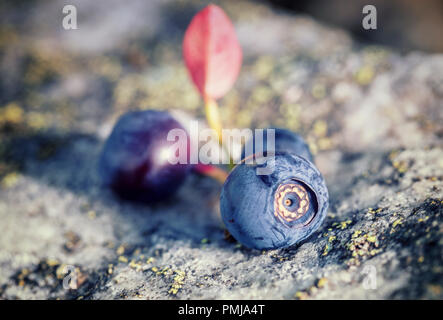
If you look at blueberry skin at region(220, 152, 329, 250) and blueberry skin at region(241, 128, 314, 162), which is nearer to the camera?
blueberry skin at region(220, 152, 329, 250)

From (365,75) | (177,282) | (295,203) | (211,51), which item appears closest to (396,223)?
(295,203)

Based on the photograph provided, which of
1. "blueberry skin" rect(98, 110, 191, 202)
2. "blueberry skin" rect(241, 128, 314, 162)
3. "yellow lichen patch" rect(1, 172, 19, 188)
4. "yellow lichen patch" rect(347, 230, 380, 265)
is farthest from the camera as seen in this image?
"yellow lichen patch" rect(1, 172, 19, 188)

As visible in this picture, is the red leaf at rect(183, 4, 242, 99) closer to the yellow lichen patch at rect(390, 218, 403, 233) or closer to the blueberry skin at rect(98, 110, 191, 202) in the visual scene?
the blueberry skin at rect(98, 110, 191, 202)

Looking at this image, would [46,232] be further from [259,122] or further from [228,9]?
[228,9]

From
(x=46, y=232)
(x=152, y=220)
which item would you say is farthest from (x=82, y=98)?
(x=152, y=220)

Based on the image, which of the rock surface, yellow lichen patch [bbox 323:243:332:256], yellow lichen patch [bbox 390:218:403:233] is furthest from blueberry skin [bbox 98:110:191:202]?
yellow lichen patch [bbox 390:218:403:233]
